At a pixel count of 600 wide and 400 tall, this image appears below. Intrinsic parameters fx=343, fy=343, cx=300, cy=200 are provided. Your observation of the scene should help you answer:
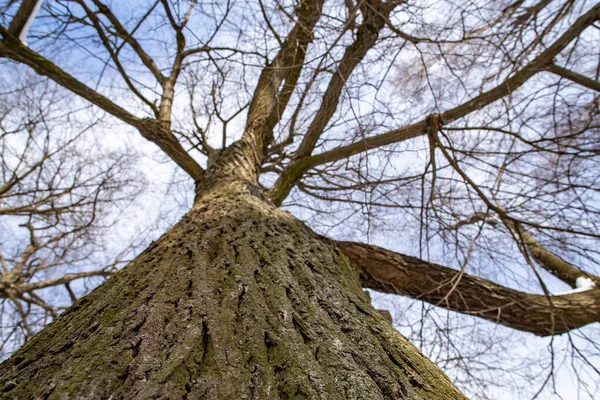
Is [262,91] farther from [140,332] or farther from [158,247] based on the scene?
[140,332]

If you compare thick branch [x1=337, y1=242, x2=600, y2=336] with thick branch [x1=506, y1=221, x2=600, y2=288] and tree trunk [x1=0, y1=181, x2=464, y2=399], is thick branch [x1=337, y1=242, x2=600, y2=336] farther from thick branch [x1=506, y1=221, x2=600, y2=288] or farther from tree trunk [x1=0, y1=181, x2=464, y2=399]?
tree trunk [x1=0, y1=181, x2=464, y2=399]

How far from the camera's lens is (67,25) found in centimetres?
282

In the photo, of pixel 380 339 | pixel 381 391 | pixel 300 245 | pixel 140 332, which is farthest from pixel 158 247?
pixel 381 391

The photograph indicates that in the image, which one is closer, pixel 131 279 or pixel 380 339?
pixel 380 339

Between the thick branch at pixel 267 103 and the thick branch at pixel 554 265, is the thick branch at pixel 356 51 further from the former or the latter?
the thick branch at pixel 554 265

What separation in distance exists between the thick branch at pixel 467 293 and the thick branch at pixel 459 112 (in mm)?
789

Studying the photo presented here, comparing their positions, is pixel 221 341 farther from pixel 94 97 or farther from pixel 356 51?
pixel 94 97

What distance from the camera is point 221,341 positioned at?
31.5 inches

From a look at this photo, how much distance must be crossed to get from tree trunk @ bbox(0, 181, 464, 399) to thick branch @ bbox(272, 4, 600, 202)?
3.90 feet

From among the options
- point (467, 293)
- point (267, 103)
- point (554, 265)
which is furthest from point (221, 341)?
point (554, 265)

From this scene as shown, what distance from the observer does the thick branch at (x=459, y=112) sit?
7.36 feet

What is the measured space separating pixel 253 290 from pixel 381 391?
478 mm

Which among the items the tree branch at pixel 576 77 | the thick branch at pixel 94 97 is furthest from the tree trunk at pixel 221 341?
the tree branch at pixel 576 77

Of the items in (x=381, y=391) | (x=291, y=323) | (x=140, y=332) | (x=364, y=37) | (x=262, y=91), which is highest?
(x=262, y=91)
